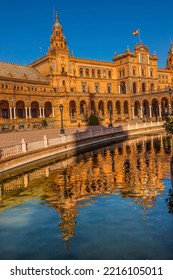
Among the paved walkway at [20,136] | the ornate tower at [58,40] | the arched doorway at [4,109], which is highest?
the ornate tower at [58,40]

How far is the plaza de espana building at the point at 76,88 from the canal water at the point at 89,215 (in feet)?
113

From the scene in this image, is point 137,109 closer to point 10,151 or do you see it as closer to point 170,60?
point 170,60

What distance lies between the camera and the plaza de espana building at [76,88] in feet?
184

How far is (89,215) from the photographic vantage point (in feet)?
30.1

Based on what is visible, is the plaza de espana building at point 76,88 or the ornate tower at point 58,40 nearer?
the plaza de espana building at point 76,88

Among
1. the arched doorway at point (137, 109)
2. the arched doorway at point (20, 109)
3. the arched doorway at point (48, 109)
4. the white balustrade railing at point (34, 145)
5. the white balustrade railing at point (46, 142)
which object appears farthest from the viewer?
the arched doorway at point (137, 109)

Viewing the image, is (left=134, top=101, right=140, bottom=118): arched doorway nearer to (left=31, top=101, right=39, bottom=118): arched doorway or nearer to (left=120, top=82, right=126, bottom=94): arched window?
(left=120, top=82, right=126, bottom=94): arched window

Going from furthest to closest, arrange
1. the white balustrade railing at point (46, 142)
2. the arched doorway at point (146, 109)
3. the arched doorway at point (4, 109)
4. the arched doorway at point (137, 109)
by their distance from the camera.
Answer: the arched doorway at point (146, 109)
the arched doorway at point (137, 109)
the arched doorway at point (4, 109)
the white balustrade railing at point (46, 142)

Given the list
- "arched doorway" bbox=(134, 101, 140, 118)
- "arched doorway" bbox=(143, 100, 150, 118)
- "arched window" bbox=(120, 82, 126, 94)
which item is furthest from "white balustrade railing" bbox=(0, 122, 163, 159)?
"arched window" bbox=(120, 82, 126, 94)

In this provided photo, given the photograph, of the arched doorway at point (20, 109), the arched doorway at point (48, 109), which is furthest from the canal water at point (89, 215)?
the arched doorway at point (48, 109)

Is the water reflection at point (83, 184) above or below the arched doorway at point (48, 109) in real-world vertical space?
below

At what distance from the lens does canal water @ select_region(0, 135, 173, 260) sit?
269 inches

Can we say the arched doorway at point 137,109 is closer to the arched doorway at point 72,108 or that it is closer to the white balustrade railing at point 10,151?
the arched doorway at point 72,108
